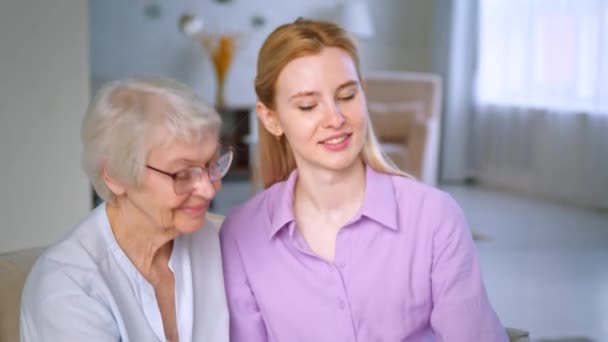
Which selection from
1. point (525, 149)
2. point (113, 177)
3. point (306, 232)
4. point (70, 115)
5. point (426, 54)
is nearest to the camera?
point (113, 177)

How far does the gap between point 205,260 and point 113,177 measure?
29 cm

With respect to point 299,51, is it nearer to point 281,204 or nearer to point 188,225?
point 281,204

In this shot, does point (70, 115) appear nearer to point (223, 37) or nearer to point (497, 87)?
point (223, 37)

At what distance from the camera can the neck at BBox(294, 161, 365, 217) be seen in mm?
1726

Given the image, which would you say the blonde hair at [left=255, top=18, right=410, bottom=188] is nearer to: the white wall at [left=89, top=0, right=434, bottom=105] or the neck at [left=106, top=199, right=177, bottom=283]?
the neck at [left=106, top=199, right=177, bottom=283]

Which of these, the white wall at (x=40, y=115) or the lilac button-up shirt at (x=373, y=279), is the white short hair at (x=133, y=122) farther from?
the white wall at (x=40, y=115)

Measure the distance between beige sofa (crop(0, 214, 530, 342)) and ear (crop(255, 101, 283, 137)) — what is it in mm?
569

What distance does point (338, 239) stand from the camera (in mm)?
1667

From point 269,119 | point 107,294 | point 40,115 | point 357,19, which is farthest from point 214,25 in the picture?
point 107,294

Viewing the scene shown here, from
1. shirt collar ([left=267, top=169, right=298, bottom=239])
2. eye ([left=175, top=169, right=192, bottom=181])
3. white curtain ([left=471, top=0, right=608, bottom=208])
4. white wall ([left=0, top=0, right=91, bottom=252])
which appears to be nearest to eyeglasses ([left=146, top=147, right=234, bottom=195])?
eye ([left=175, top=169, right=192, bottom=181])

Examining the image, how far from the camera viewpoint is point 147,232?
4.91 feet

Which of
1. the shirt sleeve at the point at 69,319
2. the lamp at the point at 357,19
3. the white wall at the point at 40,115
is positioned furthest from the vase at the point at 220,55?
the shirt sleeve at the point at 69,319

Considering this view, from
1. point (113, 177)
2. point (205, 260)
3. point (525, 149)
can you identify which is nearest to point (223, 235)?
point (205, 260)

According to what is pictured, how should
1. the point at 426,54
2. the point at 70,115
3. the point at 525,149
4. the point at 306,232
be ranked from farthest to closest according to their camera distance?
the point at 426,54, the point at 525,149, the point at 70,115, the point at 306,232
